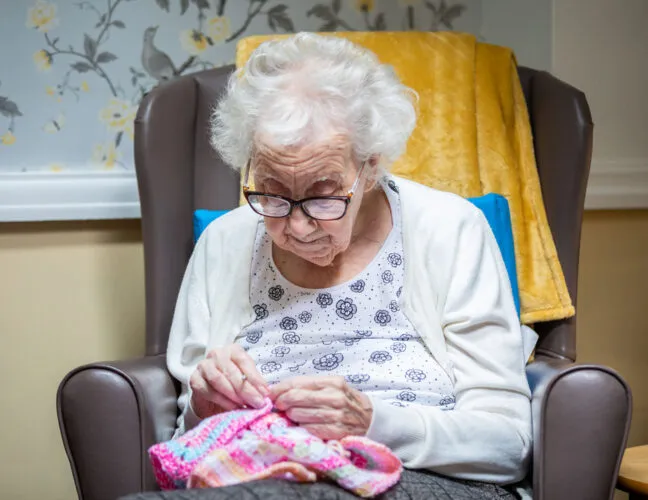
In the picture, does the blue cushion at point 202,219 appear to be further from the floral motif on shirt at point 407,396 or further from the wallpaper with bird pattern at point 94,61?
the floral motif on shirt at point 407,396

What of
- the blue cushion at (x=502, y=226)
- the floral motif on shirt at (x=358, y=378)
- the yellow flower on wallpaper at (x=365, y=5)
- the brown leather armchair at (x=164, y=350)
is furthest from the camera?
the yellow flower on wallpaper at (x=365, y=5)

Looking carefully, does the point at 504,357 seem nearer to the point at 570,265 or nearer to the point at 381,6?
the point at 570,265

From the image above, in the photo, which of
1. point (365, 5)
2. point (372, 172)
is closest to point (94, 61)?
point (365, 5)

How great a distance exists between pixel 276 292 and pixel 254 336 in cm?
9

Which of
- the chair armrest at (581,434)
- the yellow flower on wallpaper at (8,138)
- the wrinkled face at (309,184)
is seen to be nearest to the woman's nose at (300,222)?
the wrinkled face at (309,184)

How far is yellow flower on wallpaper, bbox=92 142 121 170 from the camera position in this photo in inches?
88.6

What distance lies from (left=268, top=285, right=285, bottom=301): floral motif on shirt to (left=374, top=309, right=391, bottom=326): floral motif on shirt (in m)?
0.18

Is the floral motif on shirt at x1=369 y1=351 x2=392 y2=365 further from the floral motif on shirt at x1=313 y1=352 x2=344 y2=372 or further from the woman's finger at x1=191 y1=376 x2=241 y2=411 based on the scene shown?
the woman's finger at x1=191 y1=376 x2=241 y2=411

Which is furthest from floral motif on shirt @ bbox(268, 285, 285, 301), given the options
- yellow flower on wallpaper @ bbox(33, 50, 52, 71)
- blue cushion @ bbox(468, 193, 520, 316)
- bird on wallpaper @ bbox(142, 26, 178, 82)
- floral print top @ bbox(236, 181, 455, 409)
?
yellow flower on wallpaper @ bbox(33, 50, 52, 71)

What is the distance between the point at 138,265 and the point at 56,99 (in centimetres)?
44

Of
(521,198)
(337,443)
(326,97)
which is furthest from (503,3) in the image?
(337,443)

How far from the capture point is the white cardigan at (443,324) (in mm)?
1395

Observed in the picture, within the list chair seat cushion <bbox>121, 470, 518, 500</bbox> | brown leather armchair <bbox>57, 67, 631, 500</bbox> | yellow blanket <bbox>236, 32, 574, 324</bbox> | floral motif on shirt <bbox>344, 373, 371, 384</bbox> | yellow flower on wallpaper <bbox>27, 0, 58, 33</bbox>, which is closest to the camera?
chair seat cushion <bbox>121, 470, 518, 500</bbox>

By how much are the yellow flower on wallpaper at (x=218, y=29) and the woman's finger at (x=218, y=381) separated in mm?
1129
